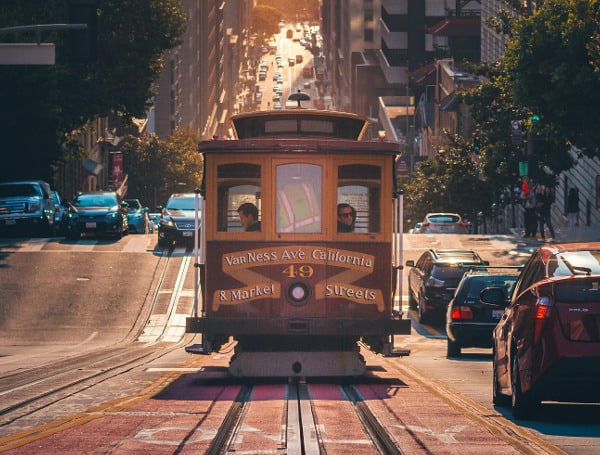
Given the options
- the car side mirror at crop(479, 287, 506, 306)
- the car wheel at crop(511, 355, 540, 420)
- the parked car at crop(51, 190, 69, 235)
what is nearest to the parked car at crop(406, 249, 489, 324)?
the car side mirror at crop(479, 287, 506, 306)

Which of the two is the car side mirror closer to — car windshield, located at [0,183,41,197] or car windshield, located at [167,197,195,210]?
car windshield, located at [167,197,195,210]

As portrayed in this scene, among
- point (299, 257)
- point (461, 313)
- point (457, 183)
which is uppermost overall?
point (457, 183)

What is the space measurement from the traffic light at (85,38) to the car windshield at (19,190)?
664 inches

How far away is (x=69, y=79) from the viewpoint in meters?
55.4

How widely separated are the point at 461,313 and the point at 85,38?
12347 millimetres

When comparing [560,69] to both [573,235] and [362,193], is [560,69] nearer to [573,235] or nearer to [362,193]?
[573,235]

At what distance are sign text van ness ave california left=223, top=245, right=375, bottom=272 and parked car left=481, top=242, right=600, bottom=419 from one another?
5129 millimetres

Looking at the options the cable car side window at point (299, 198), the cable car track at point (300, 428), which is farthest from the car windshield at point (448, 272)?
the cable car track at point (300, 428)

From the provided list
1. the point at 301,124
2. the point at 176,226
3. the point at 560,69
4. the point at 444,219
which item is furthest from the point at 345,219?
the point at 444,219

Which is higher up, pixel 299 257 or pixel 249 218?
pixel 249 218

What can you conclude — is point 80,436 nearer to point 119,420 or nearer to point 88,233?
point 119,420

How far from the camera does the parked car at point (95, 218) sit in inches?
1781

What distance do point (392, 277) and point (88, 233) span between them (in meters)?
29.3

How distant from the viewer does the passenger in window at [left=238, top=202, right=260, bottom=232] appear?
57.7ft
